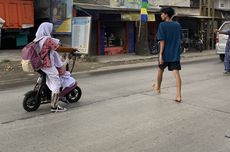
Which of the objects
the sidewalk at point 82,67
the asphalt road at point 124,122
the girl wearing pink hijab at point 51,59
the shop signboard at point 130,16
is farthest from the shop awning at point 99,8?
the girl wearing pink hijab at point 51,59

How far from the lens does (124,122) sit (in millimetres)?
6605

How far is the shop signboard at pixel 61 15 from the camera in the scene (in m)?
20.1

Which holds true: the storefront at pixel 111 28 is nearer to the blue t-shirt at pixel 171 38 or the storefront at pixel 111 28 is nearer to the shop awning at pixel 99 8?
the shop awning at pixel 99 8

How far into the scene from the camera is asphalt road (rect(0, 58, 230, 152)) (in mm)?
5430

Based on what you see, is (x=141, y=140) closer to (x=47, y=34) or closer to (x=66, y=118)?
(x=66, y=118)

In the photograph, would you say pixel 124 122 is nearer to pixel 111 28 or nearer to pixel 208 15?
pixel 111 28

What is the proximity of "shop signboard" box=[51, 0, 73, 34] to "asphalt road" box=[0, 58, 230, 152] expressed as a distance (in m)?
10.6

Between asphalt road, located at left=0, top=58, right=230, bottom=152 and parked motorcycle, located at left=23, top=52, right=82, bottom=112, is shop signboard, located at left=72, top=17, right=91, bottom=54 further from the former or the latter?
parked motorcycle, located at left=23, top=52, right=82, bottom=112

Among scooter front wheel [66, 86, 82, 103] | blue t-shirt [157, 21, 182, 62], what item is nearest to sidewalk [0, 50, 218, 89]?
scooter front wheel [66, 86, 82, 103]

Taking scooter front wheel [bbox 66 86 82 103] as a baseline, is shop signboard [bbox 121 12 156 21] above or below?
above

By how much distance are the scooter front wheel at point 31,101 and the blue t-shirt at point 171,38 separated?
2846 millimetres

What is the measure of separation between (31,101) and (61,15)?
13845 millimetres

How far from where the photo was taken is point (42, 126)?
6406 mm

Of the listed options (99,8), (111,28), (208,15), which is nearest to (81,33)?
(99,8)
